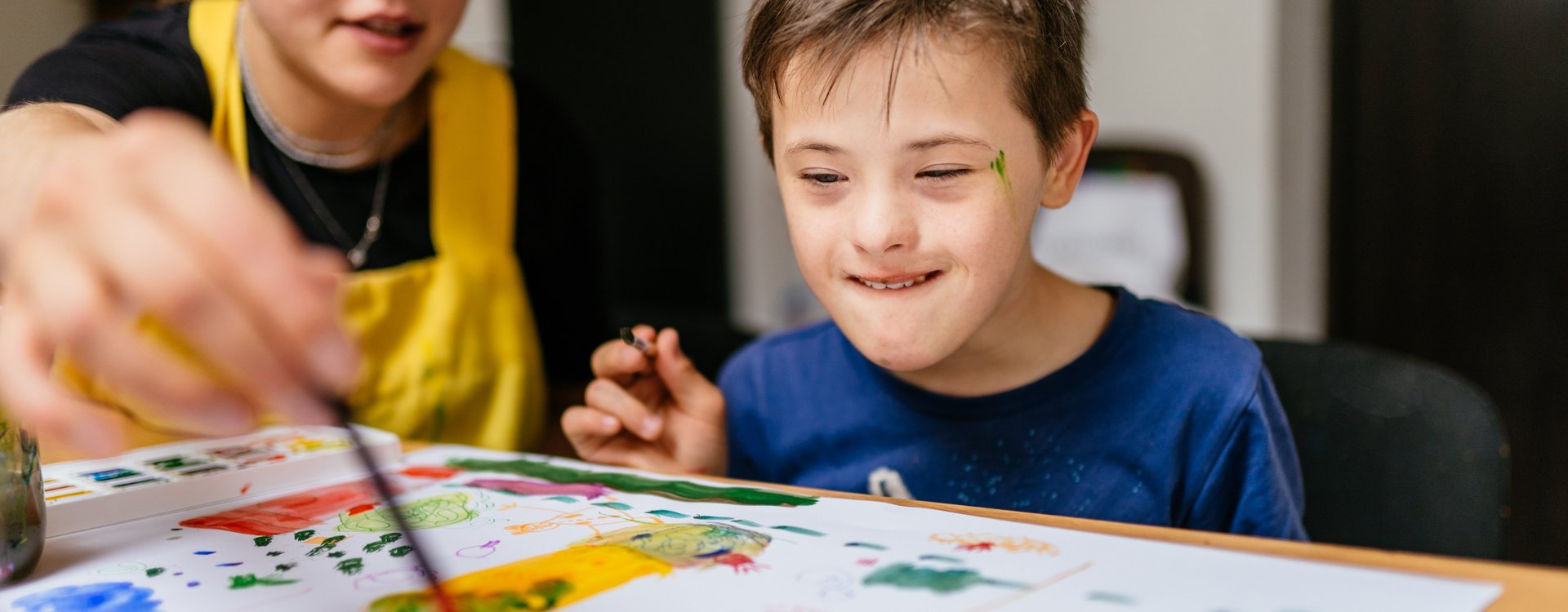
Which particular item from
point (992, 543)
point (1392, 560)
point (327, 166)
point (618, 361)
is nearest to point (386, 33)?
point (327, 166)

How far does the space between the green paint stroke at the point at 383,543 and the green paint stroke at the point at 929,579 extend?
0.24m

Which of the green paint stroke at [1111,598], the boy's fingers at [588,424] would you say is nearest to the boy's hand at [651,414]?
the boy's fingers at [588,424]

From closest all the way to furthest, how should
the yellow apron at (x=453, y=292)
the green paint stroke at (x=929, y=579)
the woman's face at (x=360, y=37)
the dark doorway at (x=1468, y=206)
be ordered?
the green paint stroke at (x=929, y=579), the woman's face at (x=360, y=37), the yellow apron at (x=453, y=292), the dark doorway at (x=1468, y=206)

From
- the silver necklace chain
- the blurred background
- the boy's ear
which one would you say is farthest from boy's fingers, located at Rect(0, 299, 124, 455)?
the blurred background

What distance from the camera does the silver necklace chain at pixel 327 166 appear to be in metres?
1.05

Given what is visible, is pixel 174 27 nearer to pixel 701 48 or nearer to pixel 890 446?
pixel 890 446

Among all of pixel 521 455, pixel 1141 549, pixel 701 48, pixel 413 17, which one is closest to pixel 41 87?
pixel 413 17

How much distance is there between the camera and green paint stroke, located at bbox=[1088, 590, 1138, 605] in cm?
43

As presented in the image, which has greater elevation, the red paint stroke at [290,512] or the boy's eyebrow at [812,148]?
the boy's eyebrow at [812,148]

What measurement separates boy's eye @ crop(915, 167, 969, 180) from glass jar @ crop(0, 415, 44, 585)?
480mm

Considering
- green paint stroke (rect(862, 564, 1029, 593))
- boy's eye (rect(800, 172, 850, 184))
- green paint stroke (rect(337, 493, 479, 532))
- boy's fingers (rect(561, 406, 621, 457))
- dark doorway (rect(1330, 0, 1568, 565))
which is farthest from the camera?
dark doorway (rect(1330, 0, 1568, 565))

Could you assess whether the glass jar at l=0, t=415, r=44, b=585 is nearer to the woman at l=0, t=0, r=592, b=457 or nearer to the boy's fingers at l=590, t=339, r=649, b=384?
the woman at l=0, t=0, r=592, b=457

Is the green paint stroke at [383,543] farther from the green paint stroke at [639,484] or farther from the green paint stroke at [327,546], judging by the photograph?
the green paint stroke at [639,484]

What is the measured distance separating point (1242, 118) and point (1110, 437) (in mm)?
1416
